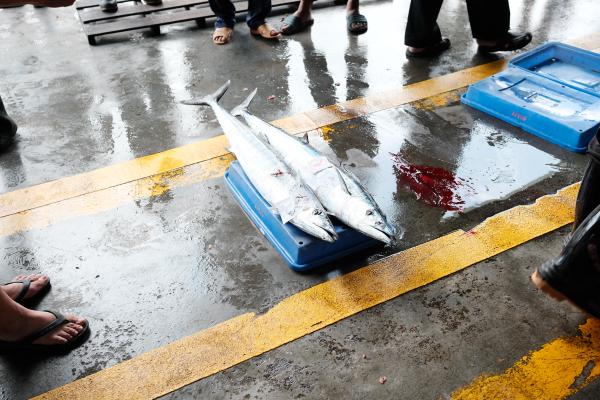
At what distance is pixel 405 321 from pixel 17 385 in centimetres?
191

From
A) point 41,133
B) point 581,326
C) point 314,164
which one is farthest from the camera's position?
point 41,133

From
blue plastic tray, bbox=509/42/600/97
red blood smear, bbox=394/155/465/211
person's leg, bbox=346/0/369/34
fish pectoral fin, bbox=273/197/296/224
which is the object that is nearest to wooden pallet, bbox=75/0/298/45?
person's leg, bbox=346/0/369/34

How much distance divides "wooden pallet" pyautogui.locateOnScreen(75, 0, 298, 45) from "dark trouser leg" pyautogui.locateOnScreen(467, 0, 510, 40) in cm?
276

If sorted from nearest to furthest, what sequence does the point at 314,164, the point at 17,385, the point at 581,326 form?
the point at 17,385
the point at 581,326
the point at 314,164

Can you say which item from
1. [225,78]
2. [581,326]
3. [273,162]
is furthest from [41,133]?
→ [581,326]

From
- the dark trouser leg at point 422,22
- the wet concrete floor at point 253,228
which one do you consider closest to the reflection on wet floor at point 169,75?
the wet concrete floor at point 253,228

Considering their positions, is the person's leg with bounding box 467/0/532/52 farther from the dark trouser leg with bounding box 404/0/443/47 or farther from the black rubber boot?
the black rubber boot

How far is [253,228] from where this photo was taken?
122 inches

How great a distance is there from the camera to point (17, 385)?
2252 millimetres

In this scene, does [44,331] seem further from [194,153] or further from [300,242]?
[194,153]

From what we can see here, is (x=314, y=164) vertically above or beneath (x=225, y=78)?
above

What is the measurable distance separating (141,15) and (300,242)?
5264 mm

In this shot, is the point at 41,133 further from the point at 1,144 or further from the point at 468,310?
the point at 468,310

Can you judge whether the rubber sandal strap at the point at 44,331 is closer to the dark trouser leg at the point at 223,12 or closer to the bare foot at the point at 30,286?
the bare foot at the point at 30,286
